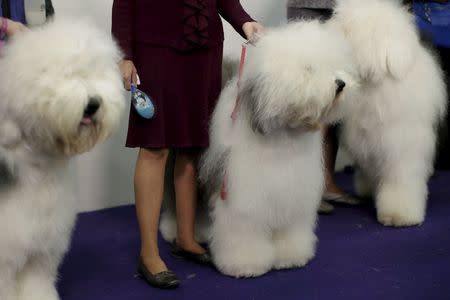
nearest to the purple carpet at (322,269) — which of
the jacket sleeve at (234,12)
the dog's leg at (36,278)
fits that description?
the dog's leg at (36,278)

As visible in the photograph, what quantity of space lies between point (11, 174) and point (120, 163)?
175 centimetres

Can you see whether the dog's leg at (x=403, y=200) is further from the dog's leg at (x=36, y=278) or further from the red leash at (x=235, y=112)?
the dog's leg at (x=36, y=278)

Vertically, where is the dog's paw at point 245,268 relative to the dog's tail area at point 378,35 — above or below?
below

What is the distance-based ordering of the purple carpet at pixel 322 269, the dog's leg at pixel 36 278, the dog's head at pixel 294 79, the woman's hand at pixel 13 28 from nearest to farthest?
the woman's hand at pixel 13 28, the dog's leg at pixel 36 278, the dog's head at pixel 294 79, the purple carpet at pixel 322 269

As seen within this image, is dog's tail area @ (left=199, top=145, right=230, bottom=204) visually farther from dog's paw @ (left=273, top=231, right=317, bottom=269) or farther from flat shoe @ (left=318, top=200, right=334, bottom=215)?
flat shoe @ (left=318, top=200, right=334, bottom=215)

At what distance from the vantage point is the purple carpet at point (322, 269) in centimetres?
245

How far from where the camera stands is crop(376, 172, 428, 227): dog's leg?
3.09 m

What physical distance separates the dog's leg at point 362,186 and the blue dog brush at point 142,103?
1609mm

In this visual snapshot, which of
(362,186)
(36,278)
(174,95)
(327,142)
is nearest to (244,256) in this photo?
(174,95)

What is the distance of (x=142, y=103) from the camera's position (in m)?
2.32

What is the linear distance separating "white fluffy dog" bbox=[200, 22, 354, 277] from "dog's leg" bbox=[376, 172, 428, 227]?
67 cm

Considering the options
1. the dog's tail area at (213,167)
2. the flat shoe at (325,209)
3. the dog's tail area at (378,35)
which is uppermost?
the dog's tail area at (378,35)

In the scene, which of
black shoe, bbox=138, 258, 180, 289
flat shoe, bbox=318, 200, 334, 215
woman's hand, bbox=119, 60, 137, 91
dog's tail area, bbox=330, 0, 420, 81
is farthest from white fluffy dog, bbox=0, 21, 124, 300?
flat shoe, bbox=318, 200, 334, 215

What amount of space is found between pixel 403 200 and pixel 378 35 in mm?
868
